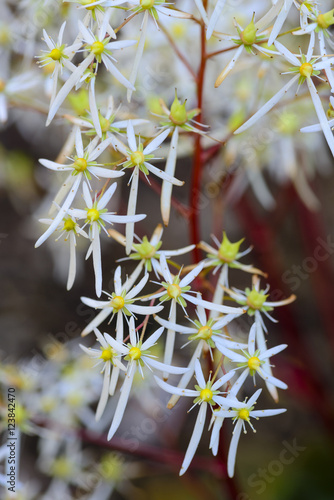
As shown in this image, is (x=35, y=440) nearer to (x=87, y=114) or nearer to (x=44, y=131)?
(x=44, y=131)

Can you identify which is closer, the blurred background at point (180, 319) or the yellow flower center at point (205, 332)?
the yellow flower center at point (205, 332)

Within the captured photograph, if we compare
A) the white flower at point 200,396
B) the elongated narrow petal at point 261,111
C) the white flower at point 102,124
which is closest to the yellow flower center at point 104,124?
the white flower at point 102,124

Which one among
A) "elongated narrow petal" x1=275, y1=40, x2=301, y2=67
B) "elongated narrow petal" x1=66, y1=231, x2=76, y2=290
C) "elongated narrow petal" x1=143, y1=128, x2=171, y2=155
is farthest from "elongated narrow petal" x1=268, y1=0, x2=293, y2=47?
"elongated narrow petal" x1=66, y1=231, x2=76, y2=290

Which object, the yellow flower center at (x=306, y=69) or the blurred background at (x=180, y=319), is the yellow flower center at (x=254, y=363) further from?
the yellow flower center at (x=306, y=69)

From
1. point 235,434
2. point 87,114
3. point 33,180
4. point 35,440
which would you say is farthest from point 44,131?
point 235,434

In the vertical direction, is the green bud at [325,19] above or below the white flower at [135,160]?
above

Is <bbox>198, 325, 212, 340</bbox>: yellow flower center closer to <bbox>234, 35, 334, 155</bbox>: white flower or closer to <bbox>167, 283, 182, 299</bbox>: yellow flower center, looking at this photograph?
<bbox>167, 283, 182, 299</bbox>: yellow flower center
